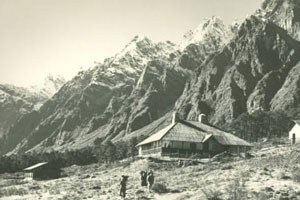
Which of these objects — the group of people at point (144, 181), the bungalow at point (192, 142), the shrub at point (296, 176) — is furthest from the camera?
the bungalow at point (192, 142)

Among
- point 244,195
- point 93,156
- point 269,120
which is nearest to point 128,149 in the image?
point 93,156

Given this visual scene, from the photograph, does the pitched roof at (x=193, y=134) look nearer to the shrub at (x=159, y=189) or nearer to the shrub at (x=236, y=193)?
the shrub at (x=159, y=189)

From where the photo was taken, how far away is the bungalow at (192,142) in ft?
295

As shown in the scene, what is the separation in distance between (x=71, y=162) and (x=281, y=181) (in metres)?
157

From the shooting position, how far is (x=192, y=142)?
90.7 meters

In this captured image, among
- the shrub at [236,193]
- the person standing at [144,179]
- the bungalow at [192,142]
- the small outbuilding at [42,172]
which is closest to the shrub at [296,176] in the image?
the shrub at [236,193]

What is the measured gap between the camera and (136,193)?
40.9 m

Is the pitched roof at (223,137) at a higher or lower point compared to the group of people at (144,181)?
higher

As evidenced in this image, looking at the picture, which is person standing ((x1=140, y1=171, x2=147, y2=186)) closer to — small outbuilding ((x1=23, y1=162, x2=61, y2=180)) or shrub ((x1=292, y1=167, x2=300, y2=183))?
shrub ((x1=292, y1=167, x2=300, y2=183))

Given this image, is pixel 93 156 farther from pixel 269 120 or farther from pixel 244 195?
pixel 244 195

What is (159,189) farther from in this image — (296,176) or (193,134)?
(193,134)

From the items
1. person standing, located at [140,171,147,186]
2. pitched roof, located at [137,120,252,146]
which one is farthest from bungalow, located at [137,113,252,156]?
person standing, located at [140,171,147,186]

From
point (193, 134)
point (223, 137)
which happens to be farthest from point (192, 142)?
point (223, 137)

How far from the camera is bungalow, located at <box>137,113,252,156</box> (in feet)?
295
